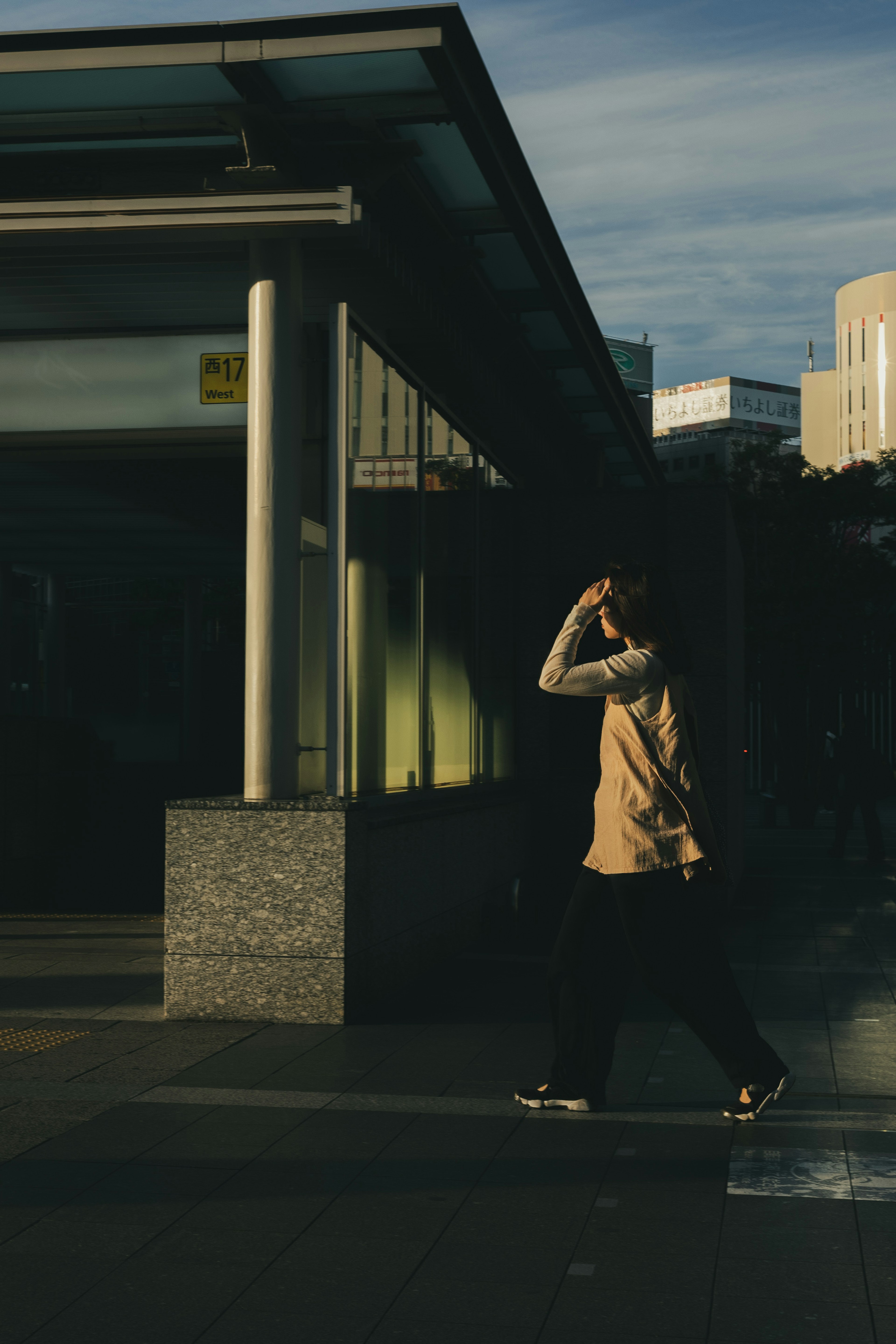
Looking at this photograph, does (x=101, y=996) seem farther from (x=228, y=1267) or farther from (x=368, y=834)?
(x=228, y=1267)

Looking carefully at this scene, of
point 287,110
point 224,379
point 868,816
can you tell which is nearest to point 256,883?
point 224,379

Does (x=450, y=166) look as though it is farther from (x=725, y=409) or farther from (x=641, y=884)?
(x=725, y=409)

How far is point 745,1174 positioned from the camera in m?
4.43

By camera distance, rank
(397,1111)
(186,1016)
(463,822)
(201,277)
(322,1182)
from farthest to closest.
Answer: (463,822)
(201,277)
(186,1016)
(397,1111)
(322,1182)

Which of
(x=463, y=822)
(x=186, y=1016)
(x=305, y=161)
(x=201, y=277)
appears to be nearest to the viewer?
(x=186, y=1016)

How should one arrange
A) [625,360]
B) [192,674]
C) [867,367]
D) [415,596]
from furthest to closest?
[867,367] < [625,360] < [192,674] < [415,596]

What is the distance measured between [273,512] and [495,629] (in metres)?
4.69

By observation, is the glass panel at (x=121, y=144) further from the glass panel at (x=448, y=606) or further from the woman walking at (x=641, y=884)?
the woman walking at (x=641, y=884)

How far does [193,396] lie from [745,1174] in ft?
17.9

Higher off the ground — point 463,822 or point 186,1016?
point 463,822

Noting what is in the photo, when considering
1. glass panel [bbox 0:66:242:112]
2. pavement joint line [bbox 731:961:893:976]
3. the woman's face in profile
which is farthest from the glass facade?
the woman's face in profile

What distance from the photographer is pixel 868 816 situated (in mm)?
16344

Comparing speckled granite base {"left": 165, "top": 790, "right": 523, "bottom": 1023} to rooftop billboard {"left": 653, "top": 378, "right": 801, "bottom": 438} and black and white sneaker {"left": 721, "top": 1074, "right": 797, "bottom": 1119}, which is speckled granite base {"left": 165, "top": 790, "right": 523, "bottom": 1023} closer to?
black and white sneaker {"left": 721, "top": 1074, "right": 797, "bottom": 1119}

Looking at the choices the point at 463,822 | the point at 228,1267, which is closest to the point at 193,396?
the point at 463,822
